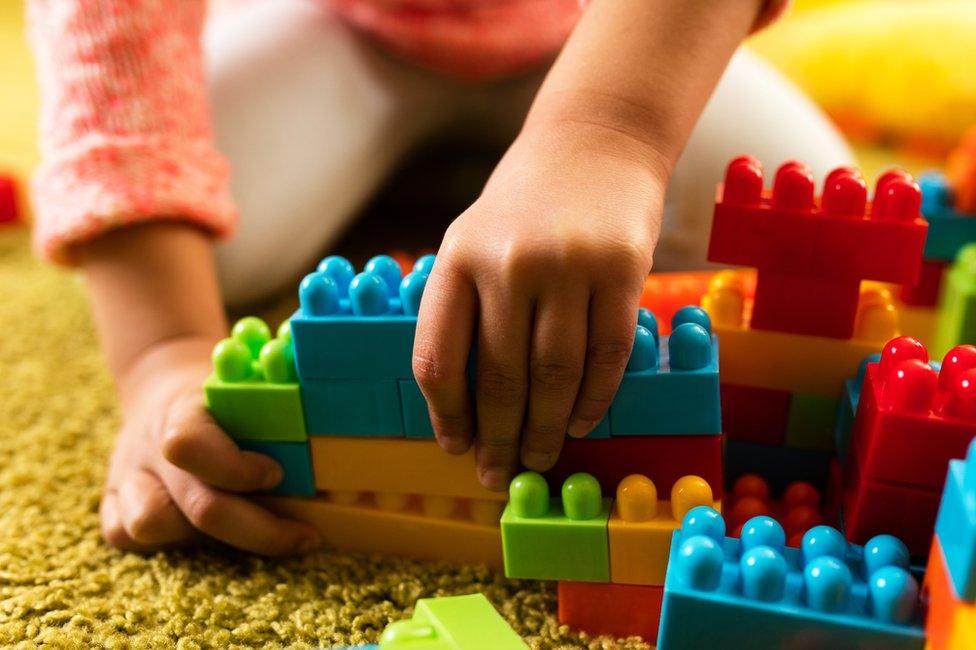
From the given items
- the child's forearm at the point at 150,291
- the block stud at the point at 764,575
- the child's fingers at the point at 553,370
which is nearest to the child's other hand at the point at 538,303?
the child's fingers at the point at 553,370

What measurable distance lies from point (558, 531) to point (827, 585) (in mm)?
126

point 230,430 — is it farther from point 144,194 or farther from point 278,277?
point 278,277

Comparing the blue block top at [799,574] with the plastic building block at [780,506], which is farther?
the plastic building block at [780,506]

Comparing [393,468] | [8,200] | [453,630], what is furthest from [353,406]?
[8,200]

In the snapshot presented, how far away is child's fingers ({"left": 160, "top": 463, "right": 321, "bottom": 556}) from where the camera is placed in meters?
0.55

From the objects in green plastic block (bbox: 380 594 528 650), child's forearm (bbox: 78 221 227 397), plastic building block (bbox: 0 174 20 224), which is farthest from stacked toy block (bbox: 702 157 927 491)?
plastic building block (bbox: 0 174 20 224)

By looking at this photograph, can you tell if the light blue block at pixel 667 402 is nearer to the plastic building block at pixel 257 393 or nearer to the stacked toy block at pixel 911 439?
the stacked toy block at pixel 911 439

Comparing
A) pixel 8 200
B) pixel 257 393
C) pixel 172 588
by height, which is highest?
pixel 8 200

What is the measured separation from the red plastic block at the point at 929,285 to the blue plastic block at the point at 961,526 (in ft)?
1.30

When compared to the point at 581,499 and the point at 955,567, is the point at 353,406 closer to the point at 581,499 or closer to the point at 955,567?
the point at 581,499

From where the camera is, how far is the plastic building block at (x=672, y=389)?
0.48 metres

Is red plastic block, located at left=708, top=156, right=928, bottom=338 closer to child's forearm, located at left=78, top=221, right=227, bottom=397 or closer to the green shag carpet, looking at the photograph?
the green shag carpet

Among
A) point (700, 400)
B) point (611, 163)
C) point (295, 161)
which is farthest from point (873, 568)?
point (295, 161)

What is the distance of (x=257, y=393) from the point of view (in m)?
0.55
